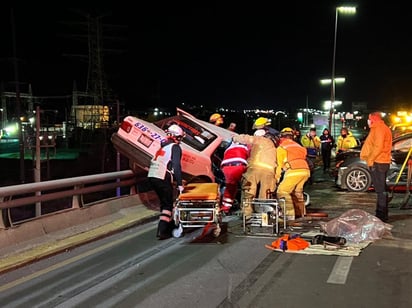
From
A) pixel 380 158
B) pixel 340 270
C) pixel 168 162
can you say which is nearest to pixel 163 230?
pixel 168 162

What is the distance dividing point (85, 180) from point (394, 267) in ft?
17.1

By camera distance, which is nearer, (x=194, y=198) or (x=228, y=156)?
(x=194, y=198)

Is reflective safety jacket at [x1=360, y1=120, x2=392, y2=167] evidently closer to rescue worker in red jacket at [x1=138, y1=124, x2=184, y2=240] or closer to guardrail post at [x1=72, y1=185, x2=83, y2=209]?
rescue worker in red jacket at [x1=138, y1=124, x2=184, y2=240]

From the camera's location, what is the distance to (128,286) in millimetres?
5570

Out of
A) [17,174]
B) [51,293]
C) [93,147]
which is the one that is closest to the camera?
[51,293]

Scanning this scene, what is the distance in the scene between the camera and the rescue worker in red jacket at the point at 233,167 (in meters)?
9.50

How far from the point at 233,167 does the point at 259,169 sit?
2.86 ft

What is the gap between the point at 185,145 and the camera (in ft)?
34.5

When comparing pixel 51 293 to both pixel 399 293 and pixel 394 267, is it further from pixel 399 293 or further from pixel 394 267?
pixel 394 267

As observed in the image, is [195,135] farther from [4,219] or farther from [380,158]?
[4,219]

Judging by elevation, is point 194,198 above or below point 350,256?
above

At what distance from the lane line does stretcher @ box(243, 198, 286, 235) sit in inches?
59.9

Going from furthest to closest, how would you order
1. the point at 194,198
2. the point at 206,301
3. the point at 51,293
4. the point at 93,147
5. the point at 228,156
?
the point at 93,147 → the point at 228,156 → the point at 194,198 → the point at 51,293 → the point at 206,301

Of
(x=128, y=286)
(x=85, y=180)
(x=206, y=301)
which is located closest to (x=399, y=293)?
(x=206, y=301)
